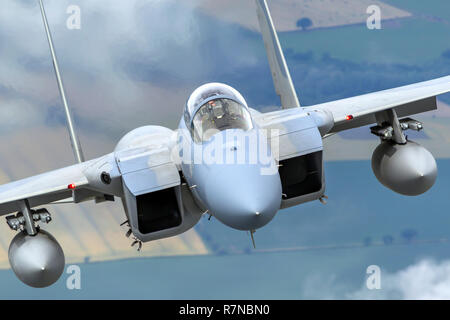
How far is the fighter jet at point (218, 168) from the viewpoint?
1228cm

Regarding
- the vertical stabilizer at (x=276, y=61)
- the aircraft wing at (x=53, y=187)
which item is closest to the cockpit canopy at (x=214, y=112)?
the aircraft wing at (x=53, y=187)

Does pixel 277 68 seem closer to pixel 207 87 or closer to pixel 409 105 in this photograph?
pixel 409 105

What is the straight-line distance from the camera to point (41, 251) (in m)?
14.9

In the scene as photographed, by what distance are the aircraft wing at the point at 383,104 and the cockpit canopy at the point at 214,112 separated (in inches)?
80.3

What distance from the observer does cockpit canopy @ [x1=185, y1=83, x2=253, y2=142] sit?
1307 cm

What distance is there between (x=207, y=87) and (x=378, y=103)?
3634mm

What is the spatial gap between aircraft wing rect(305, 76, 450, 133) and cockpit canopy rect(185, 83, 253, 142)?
2.04m

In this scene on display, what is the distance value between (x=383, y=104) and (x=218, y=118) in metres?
4.02

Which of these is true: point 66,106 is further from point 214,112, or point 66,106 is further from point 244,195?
point 244,195

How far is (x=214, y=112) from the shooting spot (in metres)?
13.4

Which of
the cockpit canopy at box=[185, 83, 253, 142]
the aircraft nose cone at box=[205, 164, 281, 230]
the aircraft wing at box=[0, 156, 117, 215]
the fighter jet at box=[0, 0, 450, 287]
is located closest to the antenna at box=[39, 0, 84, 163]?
the fighter jet at box=[0, 0, 450, 287]

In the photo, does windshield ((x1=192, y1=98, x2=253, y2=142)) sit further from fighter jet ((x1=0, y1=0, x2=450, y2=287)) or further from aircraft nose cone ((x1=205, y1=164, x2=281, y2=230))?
aircraft nose cone ((x1=205, y1=164, x2=281, y2=230))

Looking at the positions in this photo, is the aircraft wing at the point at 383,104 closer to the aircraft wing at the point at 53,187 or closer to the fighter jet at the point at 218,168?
the fighter jet at the point at 218,168

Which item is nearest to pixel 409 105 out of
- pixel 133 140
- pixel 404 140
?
pixel 404 140
